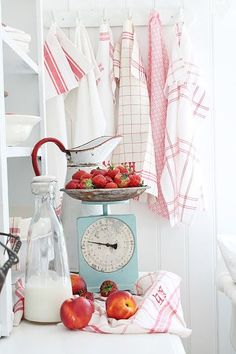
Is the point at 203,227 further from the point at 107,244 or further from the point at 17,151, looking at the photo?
the point at 17,151

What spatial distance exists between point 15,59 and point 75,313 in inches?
28.7

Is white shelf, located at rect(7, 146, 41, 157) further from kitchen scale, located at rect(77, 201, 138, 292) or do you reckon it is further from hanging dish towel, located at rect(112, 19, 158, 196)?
hanging dish towel, located at rect(112, 19, 158, 196)

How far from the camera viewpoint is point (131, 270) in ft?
4.81

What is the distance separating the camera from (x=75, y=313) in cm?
115

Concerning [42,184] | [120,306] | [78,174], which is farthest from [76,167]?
[120,306]

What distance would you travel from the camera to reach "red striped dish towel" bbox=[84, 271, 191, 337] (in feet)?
3.84

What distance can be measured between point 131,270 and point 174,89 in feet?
3.55

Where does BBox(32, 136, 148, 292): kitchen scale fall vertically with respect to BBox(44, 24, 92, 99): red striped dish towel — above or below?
below

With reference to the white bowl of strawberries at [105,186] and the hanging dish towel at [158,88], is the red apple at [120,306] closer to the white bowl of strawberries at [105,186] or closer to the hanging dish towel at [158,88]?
the white bowl of strawberries at [105,186]

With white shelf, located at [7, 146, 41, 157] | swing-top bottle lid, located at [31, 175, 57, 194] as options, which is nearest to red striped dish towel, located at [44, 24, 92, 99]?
white shelf, located at [7, 146, 41, 157]

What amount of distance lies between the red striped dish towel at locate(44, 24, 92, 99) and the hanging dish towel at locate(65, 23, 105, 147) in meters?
0.04

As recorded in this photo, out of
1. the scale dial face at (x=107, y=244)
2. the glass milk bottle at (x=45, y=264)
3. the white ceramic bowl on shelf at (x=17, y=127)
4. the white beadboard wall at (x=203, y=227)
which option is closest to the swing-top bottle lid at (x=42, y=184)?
the glass milk bottle at (x=45, y=264)

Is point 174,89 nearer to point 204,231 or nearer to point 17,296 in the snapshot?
point 204,231

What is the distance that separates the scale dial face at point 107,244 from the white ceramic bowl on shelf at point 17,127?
0.33 metres
